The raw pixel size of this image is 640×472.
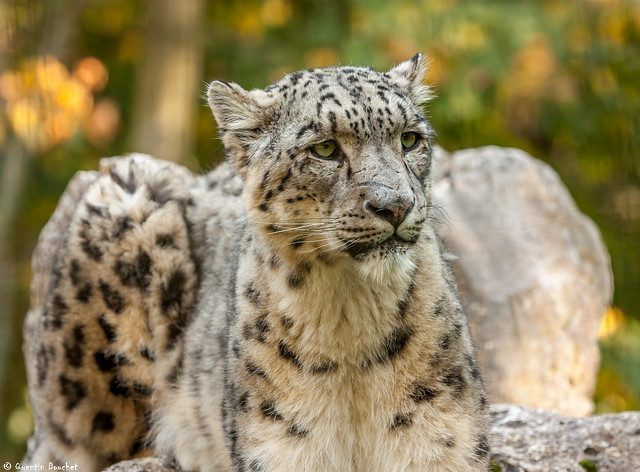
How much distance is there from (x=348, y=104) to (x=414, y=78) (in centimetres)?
95

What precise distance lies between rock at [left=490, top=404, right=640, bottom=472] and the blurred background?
440cm

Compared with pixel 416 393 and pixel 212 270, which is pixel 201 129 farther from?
pixel 416 393

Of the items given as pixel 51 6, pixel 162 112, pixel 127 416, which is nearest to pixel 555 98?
pixel 162 112

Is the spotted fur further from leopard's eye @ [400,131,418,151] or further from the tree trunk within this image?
the tree trunk

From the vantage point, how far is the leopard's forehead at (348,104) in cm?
474

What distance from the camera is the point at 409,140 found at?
4.97 metres

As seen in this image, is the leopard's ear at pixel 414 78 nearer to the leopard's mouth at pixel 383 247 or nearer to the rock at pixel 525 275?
the leopard's mouth at pixel 383 247

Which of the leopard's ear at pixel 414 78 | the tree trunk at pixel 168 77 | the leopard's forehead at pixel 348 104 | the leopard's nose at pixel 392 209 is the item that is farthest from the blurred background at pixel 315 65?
the leopard's nose at pixel 392 209

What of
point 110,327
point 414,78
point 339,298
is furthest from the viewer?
point 110,327

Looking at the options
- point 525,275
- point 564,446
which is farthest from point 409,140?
point 525,275

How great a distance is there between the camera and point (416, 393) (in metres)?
4.92

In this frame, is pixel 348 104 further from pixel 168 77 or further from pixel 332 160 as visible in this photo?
pixel 168 77

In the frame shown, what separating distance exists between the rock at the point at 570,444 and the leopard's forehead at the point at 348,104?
7.52 ft

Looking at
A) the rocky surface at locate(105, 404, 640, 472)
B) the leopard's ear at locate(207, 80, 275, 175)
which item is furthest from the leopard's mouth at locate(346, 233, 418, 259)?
the rocky surface at locate(105, 404, 640, 472)
